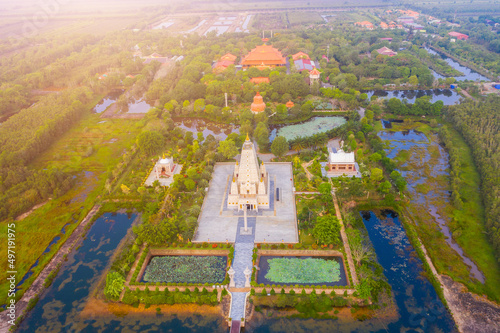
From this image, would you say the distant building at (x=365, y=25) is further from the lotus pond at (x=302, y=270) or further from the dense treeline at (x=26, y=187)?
the dense treeline at (x=26, y=187)

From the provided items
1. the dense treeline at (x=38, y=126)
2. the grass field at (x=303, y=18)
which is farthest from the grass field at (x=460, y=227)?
the grass field at (x=303, y=18)

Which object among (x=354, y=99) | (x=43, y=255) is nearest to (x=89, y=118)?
(x=43, y=255)

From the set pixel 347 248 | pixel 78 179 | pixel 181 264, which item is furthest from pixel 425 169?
pixel 78 179

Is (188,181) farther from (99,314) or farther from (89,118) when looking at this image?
(89,118)

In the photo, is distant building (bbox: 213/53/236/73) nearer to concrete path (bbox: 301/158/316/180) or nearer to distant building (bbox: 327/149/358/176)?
concrete path (bbox: 301/158/316/180)

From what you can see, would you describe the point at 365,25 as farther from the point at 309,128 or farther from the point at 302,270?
the point at 302,270
